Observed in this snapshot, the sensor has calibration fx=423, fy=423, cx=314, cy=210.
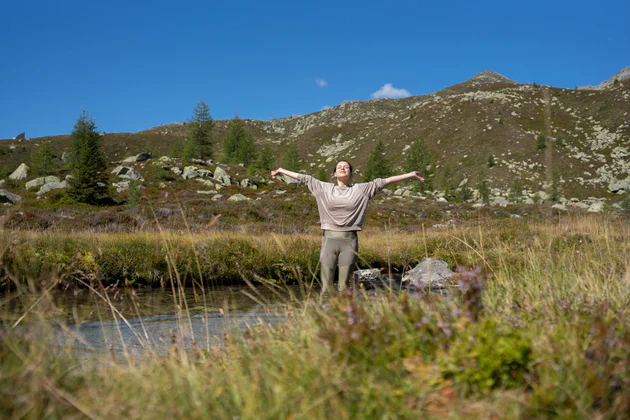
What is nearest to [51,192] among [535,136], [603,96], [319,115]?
[535,136]

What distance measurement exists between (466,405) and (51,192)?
28756 mm

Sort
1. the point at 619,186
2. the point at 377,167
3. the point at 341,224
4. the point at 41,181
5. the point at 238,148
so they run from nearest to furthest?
1. the point at 341,224
2. the point at 41,181
3. the point at 619,186
4. the point at 377,167
5. the point at 238,148

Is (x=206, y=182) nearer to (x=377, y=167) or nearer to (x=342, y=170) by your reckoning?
(x=377, y=167)

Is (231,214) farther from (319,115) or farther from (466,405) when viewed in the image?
(319,115)

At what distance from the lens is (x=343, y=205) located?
593 cm

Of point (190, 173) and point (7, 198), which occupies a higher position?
point (190, 173)

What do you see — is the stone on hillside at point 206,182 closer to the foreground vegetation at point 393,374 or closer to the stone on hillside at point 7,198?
the stone on hillside at point 7,198

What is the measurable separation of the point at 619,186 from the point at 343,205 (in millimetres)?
55574

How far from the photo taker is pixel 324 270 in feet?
19.3

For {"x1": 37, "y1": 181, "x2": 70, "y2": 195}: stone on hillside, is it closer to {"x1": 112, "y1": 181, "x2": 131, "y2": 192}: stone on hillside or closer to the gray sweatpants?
{"x1": 112, "y1": 181, "x2": 131, "y2": 192}: stone on hillside

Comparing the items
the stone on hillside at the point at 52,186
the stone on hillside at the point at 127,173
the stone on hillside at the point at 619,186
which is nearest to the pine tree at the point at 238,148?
the stone on hillside at the point at 127,173

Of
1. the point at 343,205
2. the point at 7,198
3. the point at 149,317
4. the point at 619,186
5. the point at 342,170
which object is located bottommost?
the point at 149,317

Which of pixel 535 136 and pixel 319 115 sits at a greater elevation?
pixel 319 115

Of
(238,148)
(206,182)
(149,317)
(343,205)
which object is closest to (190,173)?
(206,182)
